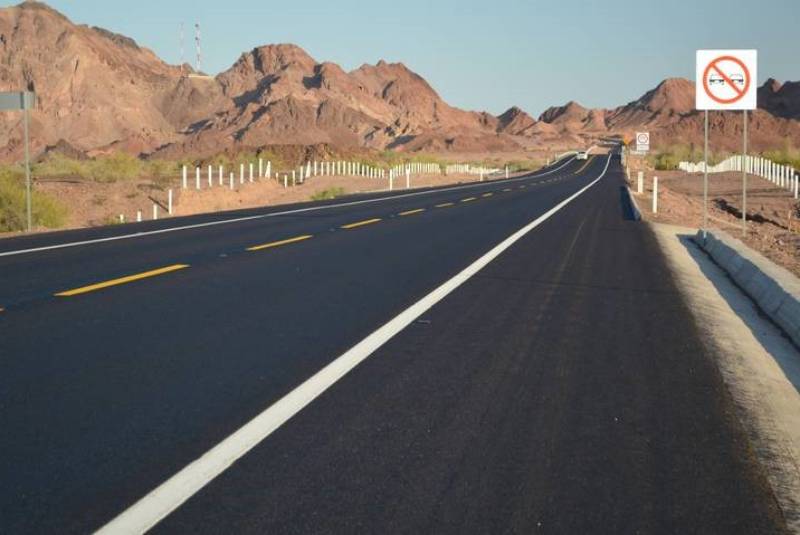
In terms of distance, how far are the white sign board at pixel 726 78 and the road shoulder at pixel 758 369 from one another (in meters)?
4.28

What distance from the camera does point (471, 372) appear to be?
26.3 ft

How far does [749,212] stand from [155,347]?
118 feet

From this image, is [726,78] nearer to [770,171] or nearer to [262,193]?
[262,193]

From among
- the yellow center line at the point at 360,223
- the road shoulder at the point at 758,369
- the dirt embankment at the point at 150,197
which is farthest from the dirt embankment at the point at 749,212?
the dirt embankment at the point at 150,197

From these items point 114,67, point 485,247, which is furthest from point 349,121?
point 485,247

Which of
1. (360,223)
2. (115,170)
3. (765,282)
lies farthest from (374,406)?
(115,170)

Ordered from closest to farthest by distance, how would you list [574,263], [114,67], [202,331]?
[202,331] < [574,263] < [114,67]

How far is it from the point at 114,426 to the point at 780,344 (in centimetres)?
645

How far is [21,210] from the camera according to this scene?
29.8m

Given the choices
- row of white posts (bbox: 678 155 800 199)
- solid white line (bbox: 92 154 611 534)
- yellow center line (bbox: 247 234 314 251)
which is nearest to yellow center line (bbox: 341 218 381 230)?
yellow center line (bbox: 247 234 314 251)

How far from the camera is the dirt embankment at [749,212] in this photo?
21906 millimetres

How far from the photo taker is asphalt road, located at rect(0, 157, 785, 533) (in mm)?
5043

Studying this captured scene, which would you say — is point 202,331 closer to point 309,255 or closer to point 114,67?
point 309,255

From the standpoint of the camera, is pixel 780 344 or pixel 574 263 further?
pixel 574 263
